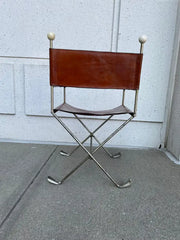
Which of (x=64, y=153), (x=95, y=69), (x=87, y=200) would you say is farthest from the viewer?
(x=64, y=153)

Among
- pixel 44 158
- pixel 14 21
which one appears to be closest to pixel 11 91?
pixel 14 21

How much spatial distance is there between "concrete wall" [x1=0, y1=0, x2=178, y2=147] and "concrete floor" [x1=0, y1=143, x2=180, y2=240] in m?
0.37

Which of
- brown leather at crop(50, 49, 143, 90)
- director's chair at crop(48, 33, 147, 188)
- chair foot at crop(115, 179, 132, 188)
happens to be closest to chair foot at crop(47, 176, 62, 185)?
director's chair at crop(48, 33, 147, 188)

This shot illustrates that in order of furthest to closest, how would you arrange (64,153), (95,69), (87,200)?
(64,153)
(95,69)
(87,200)

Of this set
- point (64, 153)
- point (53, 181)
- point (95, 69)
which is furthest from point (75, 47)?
point (53, 181)

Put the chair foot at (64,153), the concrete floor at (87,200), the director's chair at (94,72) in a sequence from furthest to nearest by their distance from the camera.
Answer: the chair foot at (64,153) → the director's chair at (94,72) → the concrete floor at (87,200)

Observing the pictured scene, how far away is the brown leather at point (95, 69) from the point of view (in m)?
1.26

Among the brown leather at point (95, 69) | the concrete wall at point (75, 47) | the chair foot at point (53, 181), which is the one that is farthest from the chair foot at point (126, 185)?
the concrete wall at point (75, 47)

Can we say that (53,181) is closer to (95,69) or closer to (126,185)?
(126,185)

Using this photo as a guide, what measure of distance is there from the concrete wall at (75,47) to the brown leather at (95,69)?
0.64 m

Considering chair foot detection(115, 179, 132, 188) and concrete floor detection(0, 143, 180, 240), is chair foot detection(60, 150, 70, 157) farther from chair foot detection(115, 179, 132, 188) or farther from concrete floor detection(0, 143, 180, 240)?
chair foot detection(115, 179, 132, 188)

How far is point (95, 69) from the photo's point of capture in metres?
1.32

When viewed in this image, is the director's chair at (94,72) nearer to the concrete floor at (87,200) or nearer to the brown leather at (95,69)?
the brown leather at (95,69)

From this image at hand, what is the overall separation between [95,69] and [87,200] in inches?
32.4
